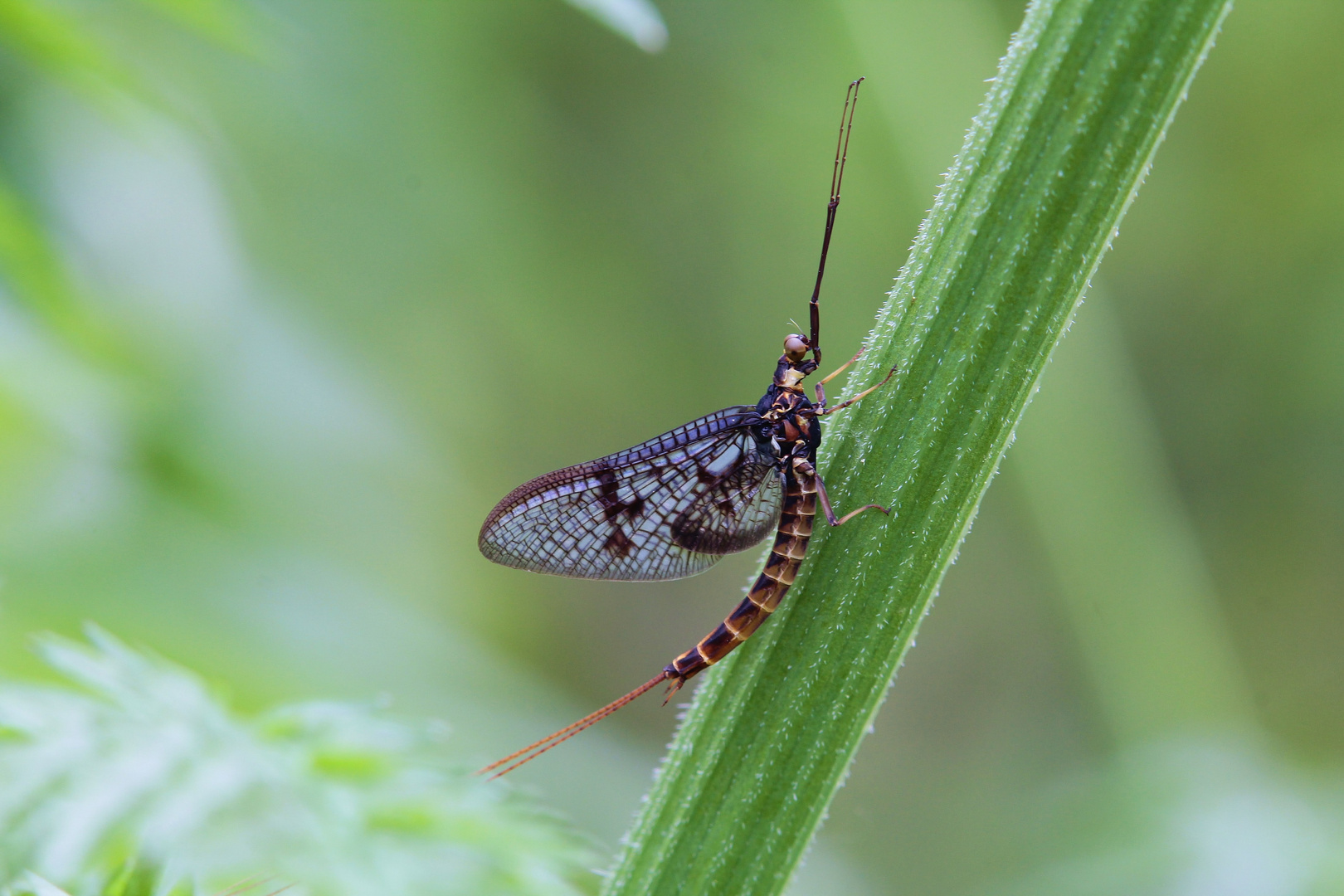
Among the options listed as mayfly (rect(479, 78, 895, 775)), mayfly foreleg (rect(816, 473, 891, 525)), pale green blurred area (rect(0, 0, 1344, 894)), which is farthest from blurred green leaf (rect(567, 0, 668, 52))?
pale green blurred area (rect(0, 0, 1344, 894))

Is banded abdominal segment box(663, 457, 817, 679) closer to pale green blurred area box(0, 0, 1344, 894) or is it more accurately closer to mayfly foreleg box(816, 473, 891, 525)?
mayfly foreleg box(816, 473, 891, 525)

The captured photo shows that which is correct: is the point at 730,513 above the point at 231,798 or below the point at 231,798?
above

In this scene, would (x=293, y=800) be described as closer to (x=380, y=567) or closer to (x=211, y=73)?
(x=380, y=567)

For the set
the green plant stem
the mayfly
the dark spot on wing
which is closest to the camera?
the green plant stem

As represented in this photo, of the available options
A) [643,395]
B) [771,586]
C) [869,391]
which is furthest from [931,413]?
[643,395]

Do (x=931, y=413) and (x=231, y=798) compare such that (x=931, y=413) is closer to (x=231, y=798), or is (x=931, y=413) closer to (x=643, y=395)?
(x=231, y=798)

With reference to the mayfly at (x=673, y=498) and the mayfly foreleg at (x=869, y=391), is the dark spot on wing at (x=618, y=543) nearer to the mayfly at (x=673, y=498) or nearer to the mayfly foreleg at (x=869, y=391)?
the mayfly at (x=673, y=498)

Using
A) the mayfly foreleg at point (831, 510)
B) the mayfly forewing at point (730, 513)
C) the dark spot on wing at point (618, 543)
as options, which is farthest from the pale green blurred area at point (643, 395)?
the mayfly foreleg at point (831, 510)
